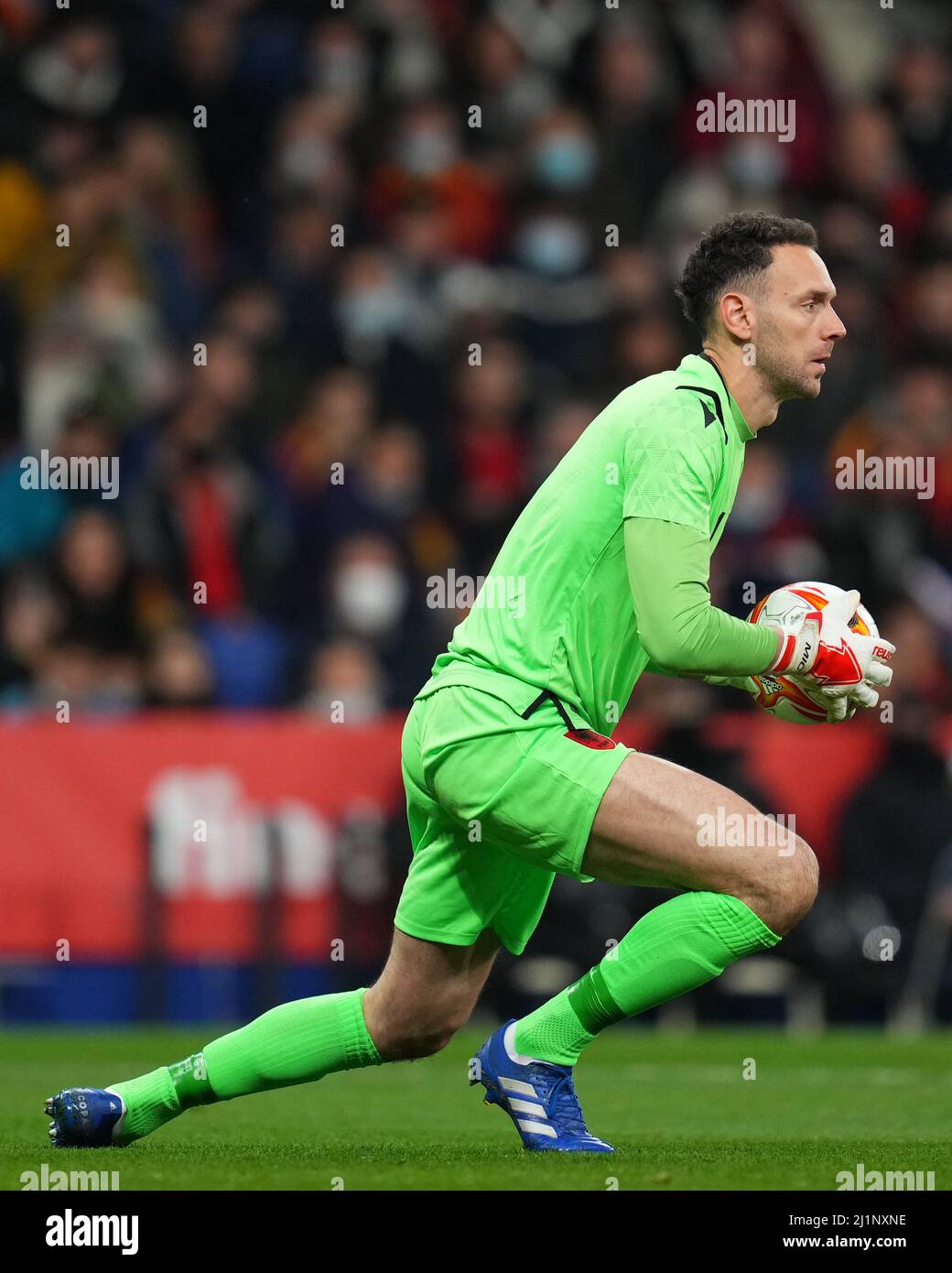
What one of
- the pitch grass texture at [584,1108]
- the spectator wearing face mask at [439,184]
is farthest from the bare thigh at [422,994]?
the spectator wearing face mask at [439,184]

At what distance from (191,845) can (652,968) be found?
530cm

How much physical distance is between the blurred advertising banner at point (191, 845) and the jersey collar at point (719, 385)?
5.11 metres

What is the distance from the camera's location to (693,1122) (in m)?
6.65

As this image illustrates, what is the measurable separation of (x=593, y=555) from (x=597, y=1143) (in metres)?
1.38

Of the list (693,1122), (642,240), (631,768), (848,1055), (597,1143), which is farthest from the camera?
(642,240)

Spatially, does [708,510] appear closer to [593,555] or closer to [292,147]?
[593,555]

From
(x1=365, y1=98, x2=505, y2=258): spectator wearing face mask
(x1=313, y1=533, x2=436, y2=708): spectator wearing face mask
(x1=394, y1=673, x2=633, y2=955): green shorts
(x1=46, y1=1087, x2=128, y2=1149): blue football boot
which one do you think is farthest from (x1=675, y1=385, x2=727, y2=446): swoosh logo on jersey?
(x1=365, y1=98, x2=505, y2=258): spectator wearing face mask

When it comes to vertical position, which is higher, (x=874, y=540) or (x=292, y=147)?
(x=292, y=147)

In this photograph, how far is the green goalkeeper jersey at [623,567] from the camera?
16.3ft

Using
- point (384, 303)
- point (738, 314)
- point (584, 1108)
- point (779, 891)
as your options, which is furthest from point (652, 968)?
point (384, 303)

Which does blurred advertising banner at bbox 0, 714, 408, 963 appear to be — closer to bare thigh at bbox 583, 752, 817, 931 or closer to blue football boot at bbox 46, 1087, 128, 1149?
blue football boot at bbox 46, 1087, 128, 1149

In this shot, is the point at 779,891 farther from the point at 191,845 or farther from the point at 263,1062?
the point at 191,845

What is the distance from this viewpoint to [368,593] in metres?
11.3
